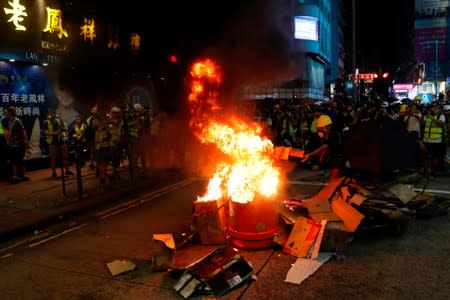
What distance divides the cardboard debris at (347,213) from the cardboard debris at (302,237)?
468 millimetres

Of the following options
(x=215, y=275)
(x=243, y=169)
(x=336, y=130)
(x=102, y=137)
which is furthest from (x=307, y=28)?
(x=215, y=275)

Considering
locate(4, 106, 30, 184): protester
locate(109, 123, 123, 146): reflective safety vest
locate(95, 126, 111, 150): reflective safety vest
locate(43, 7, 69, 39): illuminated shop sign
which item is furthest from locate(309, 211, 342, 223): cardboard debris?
locate(43, 7, 69, 39): illuminated shop sign

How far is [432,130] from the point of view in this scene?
10141 mm

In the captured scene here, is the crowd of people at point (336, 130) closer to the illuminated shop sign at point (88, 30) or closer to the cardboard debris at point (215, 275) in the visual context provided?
the cardboard debris at point (215, 275)

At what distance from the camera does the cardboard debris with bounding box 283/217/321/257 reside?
498 centimetres

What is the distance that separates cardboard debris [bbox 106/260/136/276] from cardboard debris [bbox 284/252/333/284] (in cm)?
176

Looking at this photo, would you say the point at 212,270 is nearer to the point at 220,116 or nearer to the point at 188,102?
the point at 220,116

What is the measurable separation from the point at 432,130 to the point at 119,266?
8379 mm

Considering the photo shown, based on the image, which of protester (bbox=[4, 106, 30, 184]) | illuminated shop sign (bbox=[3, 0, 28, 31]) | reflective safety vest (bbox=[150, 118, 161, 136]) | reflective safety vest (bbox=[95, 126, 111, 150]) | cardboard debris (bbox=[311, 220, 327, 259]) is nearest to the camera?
cardboard debris (bbox=[311, 220, 327, 259])

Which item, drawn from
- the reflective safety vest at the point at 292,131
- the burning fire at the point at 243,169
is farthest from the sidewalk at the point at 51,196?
the reflective safety vest at the point at 292,131

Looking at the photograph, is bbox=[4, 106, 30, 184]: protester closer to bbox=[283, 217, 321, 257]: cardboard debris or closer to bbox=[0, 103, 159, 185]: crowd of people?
bbox=[0, 103, 159, 185]: crowd of people

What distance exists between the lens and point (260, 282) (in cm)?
435

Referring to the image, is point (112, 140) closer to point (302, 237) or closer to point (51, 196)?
point (51, 196)

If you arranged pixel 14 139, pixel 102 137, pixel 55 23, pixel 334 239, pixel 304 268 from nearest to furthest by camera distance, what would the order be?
pixel 304 268
pixel 334 239
pixel 102 137
pixel 14 139
pixel 55 23
